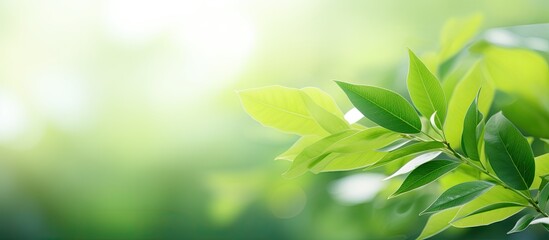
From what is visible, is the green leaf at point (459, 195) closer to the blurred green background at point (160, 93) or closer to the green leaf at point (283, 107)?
the green leaf at point (283, 107)

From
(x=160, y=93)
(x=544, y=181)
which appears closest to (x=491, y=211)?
(x=544, y=181)

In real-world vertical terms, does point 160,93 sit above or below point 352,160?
above

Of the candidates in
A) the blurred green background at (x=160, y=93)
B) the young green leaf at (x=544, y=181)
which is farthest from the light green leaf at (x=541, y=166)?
the blurred green background at (x=160, y=93)

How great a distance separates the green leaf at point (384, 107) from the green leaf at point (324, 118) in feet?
0.06

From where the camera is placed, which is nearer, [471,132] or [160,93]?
[471,132]

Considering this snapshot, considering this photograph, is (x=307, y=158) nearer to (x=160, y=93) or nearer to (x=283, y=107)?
(x=283, y=107)

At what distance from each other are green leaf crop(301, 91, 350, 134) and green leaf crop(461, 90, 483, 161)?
0.05m

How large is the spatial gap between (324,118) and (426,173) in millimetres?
44

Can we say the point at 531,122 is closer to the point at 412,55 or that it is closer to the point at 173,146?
the point at 412,55

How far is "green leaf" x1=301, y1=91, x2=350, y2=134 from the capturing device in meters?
0.26

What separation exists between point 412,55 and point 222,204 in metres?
0.60

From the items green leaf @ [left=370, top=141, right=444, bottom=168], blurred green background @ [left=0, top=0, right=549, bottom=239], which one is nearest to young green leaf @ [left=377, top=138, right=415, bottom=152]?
green leaf @ [left=370, top=141, right=444, bottom=168]

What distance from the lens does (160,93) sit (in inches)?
39.7

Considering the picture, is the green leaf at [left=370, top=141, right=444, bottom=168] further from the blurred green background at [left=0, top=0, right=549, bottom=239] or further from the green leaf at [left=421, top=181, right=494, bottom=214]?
the blurred green background at [left=0, top=0, right=549, bottom=239]
